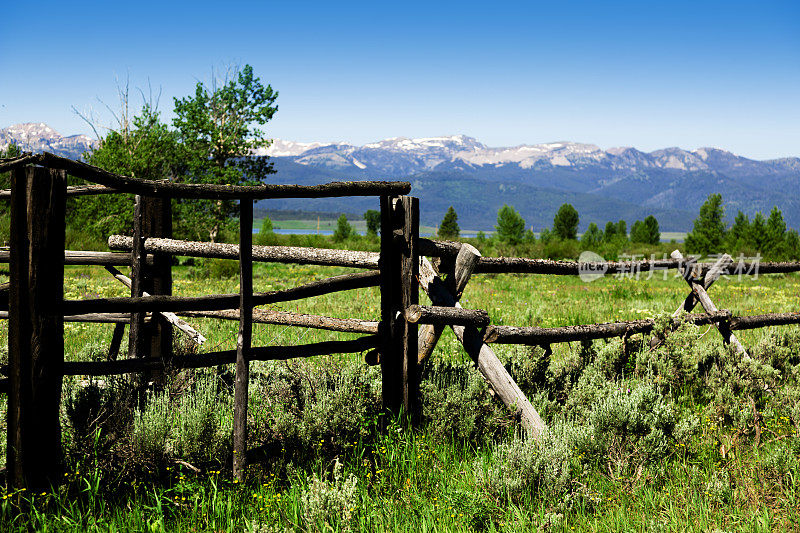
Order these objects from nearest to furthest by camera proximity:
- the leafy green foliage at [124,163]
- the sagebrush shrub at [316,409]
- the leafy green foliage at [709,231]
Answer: the sagebrush shrub at [316,409], the leafy green foliage at [124,163], the leafy green foliage at [709,231]

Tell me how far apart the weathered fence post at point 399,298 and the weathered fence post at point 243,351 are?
105cm

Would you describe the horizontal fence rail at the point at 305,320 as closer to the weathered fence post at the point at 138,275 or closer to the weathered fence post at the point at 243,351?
the weathered fence post at the point at 138,275

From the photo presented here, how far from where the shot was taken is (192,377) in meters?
4.79

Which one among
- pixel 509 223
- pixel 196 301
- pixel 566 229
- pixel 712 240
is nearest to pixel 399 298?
pixel 196 301

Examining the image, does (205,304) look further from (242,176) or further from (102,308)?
(242,176)

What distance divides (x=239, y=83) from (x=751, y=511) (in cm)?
4600

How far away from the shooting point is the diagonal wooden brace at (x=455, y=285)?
14.5 ft

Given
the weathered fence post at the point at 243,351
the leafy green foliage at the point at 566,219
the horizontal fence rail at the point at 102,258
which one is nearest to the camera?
the weathered fence post at the point at 243,351

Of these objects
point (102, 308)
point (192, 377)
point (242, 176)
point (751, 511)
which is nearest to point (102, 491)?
point (102, 308)

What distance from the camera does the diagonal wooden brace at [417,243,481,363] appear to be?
443 cm

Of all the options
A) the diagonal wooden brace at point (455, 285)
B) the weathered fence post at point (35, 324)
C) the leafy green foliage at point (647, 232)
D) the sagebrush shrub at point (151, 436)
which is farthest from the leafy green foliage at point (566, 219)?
the weathered fence post at point (35, 324)

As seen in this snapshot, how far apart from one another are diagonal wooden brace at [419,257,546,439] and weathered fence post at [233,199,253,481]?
1.51m

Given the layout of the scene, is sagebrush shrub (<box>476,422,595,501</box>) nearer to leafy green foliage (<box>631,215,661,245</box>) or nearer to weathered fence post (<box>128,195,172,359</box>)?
weathered fence post (<box>128,195,172,359</box>)

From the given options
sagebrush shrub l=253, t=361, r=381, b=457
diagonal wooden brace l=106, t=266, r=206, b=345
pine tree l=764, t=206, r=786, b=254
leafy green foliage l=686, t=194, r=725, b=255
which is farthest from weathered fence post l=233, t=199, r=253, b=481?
leafy green foliage l=686, t=194, r=725, b=255
